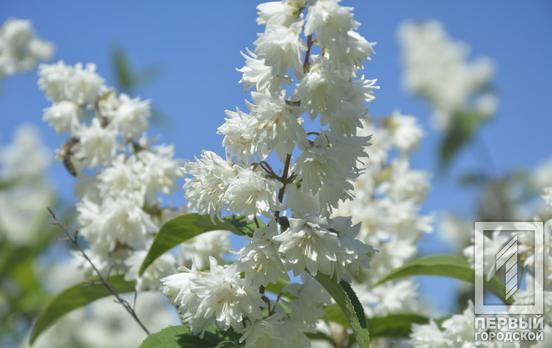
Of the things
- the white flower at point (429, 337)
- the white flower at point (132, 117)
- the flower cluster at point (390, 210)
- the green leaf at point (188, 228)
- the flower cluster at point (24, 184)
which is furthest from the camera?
the flower cluster at point (24, 184)

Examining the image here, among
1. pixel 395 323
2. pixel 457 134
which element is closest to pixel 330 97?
pixel 395 323

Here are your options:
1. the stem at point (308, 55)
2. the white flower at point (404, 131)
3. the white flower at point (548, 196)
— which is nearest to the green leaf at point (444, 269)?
the white flower at point (548, 196)

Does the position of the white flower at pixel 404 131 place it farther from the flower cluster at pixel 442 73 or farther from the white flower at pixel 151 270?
the flower cluster at pixel 442 73

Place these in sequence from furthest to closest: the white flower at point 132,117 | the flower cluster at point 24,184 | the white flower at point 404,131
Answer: the flower cluster at point 24,184
the white flower at point 404,131
the white flower at point 132,117

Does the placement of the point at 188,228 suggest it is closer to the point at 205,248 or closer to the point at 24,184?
the point at 205,248

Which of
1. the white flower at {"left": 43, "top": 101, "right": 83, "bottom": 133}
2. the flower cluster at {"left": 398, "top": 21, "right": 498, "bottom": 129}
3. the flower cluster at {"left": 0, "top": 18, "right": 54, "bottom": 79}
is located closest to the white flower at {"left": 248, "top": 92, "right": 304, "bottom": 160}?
the white flower at {"left": 43, "top": 101, "right": 83, "bottom": 133}

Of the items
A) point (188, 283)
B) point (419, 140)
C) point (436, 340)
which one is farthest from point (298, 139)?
point (419, 140)
